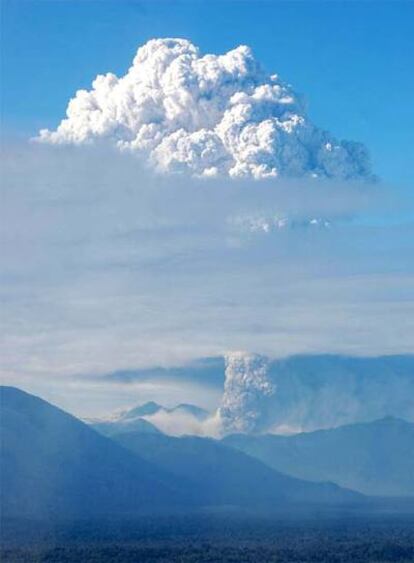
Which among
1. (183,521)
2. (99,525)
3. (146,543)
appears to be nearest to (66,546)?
(146,543)

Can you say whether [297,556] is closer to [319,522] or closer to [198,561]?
[198,561]

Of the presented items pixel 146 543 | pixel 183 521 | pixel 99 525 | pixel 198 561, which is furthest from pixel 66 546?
pixel 183 521

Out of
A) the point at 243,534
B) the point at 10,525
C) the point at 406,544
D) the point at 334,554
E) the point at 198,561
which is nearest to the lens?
the point at 198,561

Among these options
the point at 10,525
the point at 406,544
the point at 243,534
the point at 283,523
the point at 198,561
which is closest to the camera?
the point at 198,561

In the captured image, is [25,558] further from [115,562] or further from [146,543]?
[146,543]

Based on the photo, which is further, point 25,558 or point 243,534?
point 243,534

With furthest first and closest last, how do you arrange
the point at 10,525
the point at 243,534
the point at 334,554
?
the point at 10,525 → the point at 243,534 → the point at 334,554

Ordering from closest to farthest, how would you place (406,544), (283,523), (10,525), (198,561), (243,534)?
(198,561)
(406,544)
(243,534)
(10,525)
(283,523)

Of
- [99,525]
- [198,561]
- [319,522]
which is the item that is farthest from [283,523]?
[198,561]
